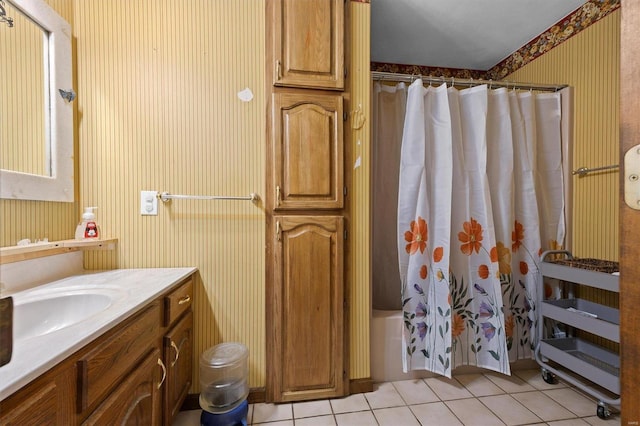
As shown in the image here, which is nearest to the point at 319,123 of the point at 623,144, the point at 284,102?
the point at 284,102

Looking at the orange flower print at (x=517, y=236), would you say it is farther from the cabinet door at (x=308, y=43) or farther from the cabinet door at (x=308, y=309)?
the cabinet door at (x=308, y=43)

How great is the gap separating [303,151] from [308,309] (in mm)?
877

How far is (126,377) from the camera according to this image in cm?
88

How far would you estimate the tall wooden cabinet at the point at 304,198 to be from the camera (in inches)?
59.6

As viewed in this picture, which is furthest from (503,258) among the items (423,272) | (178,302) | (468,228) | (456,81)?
(178,302)

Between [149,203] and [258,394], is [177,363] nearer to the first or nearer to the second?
[258,394]

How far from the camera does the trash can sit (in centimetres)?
140

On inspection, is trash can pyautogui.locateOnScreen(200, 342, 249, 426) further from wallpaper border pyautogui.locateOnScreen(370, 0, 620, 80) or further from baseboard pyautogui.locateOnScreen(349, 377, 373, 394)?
wallpaper border pyautogui.locateOnScreen(370, 0, 620, 80)

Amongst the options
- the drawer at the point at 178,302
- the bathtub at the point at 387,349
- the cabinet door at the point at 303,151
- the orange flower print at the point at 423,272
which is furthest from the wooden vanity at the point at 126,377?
the orange flower print at the point at 423,272

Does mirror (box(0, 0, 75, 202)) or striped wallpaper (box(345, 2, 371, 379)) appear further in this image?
striped wallpaper (box(345, 2, 371, 379))

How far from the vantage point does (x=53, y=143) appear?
126 cm

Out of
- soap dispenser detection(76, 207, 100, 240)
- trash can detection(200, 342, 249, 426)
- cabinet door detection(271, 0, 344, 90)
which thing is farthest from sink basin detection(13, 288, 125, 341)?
cabinet door detection(271, 0, 344, 90)

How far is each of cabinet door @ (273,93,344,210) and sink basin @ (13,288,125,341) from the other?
0.84 metres

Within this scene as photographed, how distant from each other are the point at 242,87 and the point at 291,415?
70.6 inches
